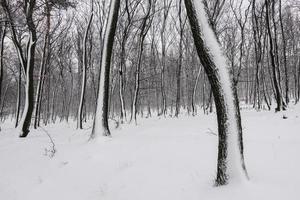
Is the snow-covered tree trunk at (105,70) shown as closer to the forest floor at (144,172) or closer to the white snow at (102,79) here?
the white snow at (102,79)

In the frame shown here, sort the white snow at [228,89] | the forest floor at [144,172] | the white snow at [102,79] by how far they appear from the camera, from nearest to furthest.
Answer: the white snow at [228,89] → the forest floor at [144,172] → the white snow at [102,79]

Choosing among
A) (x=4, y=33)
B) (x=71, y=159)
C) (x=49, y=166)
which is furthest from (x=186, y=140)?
(x=4, y=33)

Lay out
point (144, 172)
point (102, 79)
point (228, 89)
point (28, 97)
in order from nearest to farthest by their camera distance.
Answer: point (228, 89), point (144, 172), point (102, 79), point (28, 97)

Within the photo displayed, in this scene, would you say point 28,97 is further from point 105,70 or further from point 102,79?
point 105,70

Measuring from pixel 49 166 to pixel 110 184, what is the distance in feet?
8.45

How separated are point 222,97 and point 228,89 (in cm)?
15

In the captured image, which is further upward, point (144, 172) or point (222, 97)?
point (222, 97)

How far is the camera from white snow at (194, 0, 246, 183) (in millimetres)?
4109

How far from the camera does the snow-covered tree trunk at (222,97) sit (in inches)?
162

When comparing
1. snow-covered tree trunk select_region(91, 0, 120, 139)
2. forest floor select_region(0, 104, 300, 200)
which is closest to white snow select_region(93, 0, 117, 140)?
snow-covered tree trunk select_region(91, 0, 120, 139)

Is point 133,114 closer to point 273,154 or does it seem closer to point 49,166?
point 49,166

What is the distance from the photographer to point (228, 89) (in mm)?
4184

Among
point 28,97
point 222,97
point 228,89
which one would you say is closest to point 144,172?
point 222,97

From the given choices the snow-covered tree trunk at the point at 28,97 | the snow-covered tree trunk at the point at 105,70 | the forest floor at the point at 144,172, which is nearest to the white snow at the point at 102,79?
the snow-covered tree trunk at the point at 105,70
